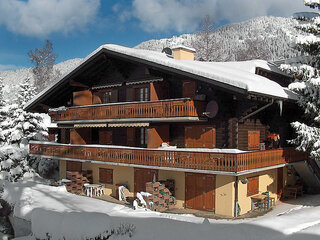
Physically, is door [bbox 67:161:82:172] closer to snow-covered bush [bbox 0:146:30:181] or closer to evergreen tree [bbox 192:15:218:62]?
snow-covered bush [bbox 0:146:30:181]

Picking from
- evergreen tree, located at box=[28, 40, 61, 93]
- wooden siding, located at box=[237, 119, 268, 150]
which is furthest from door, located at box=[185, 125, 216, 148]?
evergreen tree, located at box=[28, 40, 61, 93]

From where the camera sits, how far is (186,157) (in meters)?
15.9

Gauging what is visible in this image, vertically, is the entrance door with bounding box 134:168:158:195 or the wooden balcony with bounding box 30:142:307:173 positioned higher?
the wooden balcony with bounding box 30:142:307:173

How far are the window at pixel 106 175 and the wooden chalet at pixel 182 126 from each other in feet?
0.25

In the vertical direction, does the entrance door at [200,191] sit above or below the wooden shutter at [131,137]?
below

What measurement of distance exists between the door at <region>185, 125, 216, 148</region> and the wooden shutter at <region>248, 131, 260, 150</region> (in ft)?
7.97

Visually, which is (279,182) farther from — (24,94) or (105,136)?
(24,94)

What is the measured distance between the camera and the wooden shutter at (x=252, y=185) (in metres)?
17.1

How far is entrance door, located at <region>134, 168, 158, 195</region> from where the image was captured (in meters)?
19.5

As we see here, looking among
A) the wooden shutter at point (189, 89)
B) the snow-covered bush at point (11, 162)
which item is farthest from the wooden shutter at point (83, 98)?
the wooden shutter at point (189, 89)

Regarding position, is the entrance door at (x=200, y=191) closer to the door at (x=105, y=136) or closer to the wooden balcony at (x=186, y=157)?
the wooden balcony at (x=186, y=157)

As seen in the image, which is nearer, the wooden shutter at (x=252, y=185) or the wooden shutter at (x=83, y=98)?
the wooden shutter at (x=252, y=185)

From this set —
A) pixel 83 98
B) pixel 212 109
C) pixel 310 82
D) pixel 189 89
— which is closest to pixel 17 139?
pixel 83 98

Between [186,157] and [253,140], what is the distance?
17.7 feet
